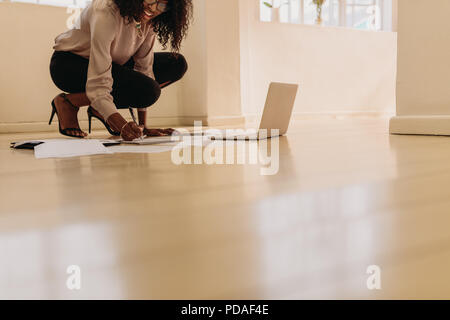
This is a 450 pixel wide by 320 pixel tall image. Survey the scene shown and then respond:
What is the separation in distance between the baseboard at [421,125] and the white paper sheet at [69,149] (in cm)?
125

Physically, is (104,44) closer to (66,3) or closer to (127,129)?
(127,129)

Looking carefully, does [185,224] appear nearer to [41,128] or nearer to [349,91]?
[41,128]

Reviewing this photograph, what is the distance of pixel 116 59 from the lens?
1908 millimetres

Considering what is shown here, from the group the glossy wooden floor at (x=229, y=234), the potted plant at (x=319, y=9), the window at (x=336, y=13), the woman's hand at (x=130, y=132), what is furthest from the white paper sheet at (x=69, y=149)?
the potted plant at (x=319, y=9)

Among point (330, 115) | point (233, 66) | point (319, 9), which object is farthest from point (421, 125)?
point (319, 9)

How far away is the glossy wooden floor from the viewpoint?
30 centimetres

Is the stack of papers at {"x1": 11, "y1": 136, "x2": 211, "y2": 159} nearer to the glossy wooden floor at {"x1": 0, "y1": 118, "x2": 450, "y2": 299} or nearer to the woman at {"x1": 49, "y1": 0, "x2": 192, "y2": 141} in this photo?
the woman at {"x1": 49, "y1": 0, "x2": 192, "y2": 141}

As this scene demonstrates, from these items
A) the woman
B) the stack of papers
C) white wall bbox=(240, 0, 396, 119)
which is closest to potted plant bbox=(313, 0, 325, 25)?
white wall bbox=(240, 0, 396, 119)

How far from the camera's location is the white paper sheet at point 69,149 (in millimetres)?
1207

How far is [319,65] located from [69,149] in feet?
10.9

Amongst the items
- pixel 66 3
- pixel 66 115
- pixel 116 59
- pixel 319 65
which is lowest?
pixel 66 115

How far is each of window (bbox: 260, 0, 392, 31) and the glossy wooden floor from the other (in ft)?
12.0

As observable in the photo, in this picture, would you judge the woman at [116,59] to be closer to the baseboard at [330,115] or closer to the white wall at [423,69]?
the white wall at [423,69]

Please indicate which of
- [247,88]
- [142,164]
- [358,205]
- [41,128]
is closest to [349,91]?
[247,88]
